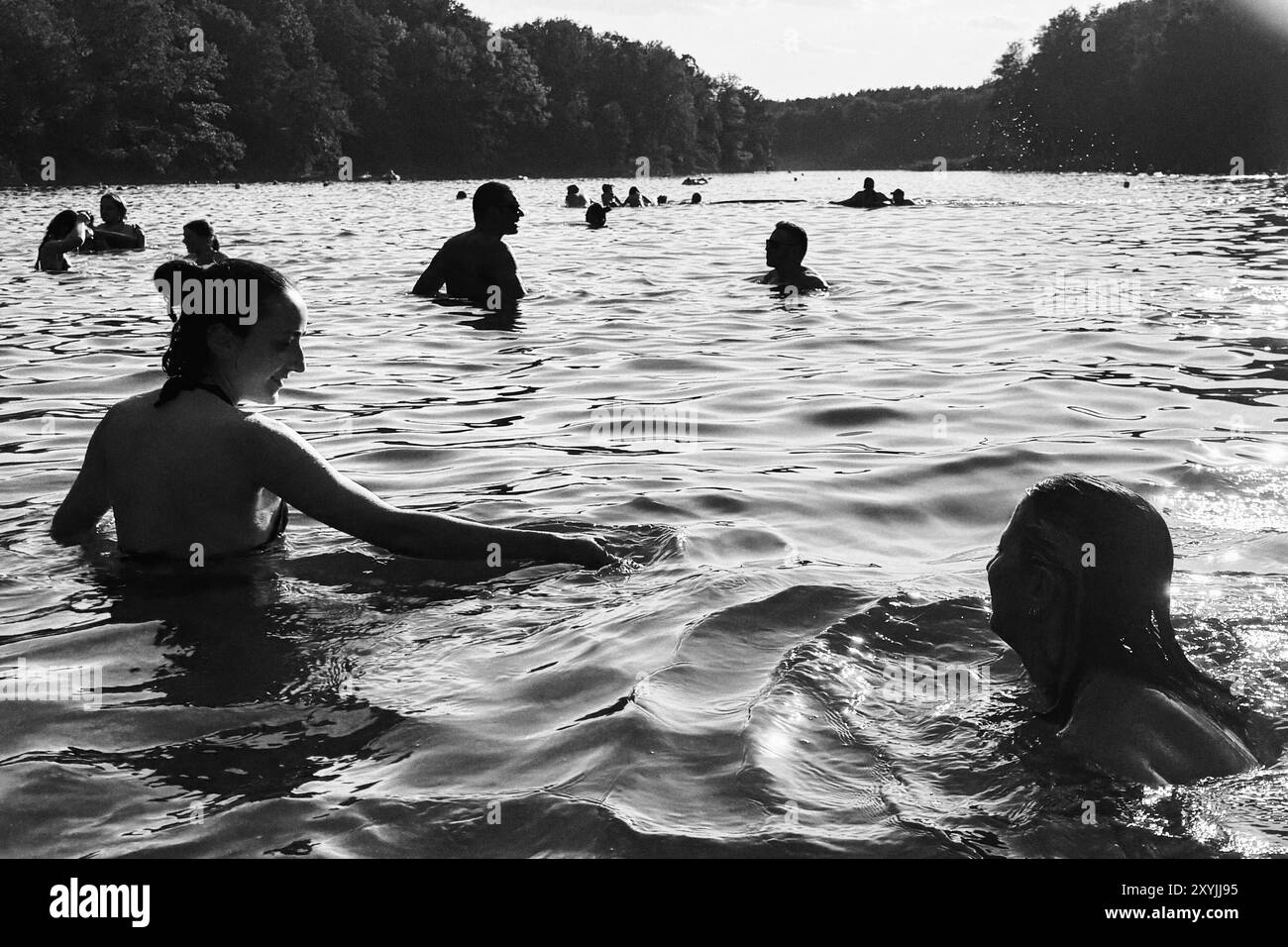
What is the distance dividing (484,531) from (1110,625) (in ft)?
7.42

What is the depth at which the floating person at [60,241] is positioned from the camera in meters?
14.6

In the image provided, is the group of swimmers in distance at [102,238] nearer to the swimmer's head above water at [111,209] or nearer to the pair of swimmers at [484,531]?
the swimmer's head above water at [111,209]

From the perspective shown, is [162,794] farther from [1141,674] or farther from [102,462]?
[1141,674]

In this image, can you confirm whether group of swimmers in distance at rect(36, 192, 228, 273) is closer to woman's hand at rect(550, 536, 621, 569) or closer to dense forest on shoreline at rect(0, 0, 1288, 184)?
woman's hand at rect(550, 536, 621, 569)

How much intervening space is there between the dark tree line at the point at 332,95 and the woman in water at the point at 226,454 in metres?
46.3

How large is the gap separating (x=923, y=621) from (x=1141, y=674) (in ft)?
3.90

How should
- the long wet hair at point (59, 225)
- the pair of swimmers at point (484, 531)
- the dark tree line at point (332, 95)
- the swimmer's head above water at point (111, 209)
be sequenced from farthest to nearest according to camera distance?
1. the dark tree line at point (332, 95)
2. the swimmer's head above water at point (111, 209)
3. the long wet hair at point (59, 225)
4. the pair of swimmers at point (484, 531)

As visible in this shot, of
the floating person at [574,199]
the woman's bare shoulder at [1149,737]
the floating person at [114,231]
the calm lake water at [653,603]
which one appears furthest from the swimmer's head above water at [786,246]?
the floating person at [574,199]

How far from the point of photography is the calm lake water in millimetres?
2863

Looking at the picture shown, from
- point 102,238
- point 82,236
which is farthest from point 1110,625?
point 102,238
